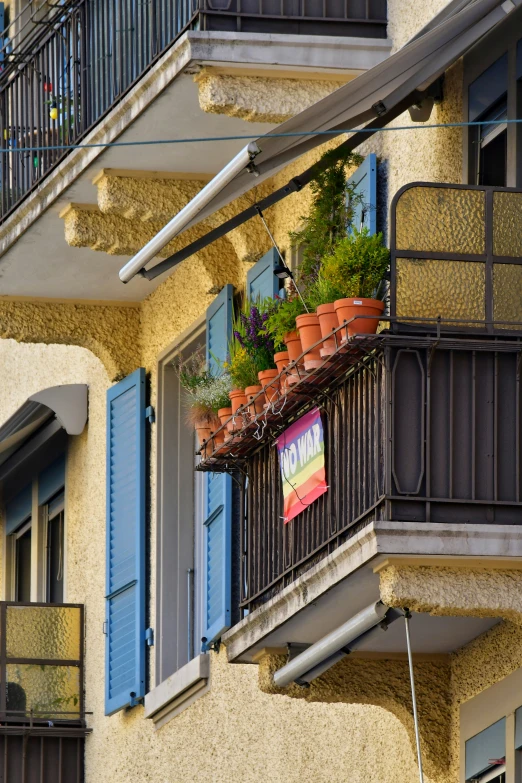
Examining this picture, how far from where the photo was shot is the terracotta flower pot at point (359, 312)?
7.47 meters

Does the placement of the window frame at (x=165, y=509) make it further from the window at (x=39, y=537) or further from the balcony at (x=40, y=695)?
the window at (x=39, y=537)

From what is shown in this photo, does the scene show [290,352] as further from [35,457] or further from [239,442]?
[35,457]

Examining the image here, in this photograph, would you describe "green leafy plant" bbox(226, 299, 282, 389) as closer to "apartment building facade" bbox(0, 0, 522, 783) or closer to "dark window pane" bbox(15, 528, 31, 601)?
"apartment building facade" bbox(0, 0, 522, 783)

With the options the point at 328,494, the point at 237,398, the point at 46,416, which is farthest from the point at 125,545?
the point at 328,494

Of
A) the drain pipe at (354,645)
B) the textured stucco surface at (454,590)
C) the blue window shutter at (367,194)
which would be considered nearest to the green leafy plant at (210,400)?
the blue window shutter at (367,194)

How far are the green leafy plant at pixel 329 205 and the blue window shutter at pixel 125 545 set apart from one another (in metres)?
3.71

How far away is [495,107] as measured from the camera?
848 centimetres

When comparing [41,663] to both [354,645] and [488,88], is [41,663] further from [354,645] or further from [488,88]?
[488,88]

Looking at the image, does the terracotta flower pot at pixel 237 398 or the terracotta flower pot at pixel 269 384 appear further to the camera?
the terracotta flower pot at pixel 237 398

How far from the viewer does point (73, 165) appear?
10.7m

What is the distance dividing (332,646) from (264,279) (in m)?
3.08

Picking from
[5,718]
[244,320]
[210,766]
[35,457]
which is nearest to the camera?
[244,320]

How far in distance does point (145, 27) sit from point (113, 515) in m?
3.91

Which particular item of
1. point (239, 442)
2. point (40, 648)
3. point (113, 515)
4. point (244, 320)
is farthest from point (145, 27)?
point (40, 648)
